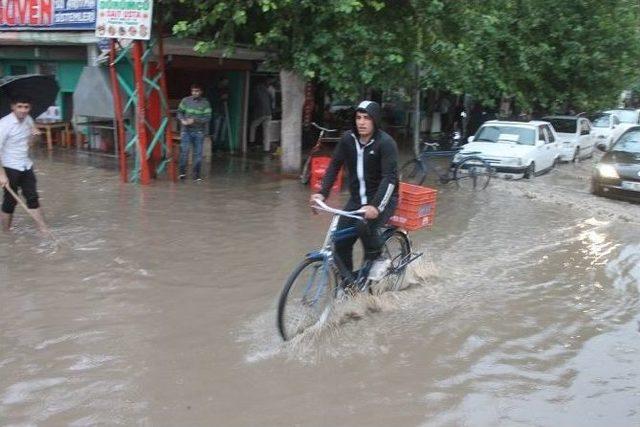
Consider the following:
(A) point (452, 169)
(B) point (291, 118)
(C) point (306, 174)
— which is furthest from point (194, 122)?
(A) point (452, 169)

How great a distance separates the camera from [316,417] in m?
3.97

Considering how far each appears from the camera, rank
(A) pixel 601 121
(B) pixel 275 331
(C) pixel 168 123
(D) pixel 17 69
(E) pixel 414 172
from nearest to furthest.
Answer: (B) pixel 275 331
(C) pixel 168 123
(E) pixel 414 172
(D) pixel 17 69
(A) pixel 601 121

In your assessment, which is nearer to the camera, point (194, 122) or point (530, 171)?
point (194, 122)

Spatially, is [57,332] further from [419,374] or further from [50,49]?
[50,49]

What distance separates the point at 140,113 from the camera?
10859 millimetres

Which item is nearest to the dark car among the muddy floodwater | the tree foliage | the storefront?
the muddy floodwater

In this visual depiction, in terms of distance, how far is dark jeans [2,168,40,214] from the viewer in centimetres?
765

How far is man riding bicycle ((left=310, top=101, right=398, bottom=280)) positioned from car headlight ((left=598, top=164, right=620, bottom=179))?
8.43 meters

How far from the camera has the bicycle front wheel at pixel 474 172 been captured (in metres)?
13.1

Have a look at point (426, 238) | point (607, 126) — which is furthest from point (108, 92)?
point (607, 126)

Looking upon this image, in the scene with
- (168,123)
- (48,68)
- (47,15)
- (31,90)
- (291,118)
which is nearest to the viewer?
(31,90)

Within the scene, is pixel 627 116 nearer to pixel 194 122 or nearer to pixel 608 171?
pixel 608 171

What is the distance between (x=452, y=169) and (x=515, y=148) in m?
2.68

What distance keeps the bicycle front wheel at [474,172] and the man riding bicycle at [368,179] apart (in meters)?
7.88
